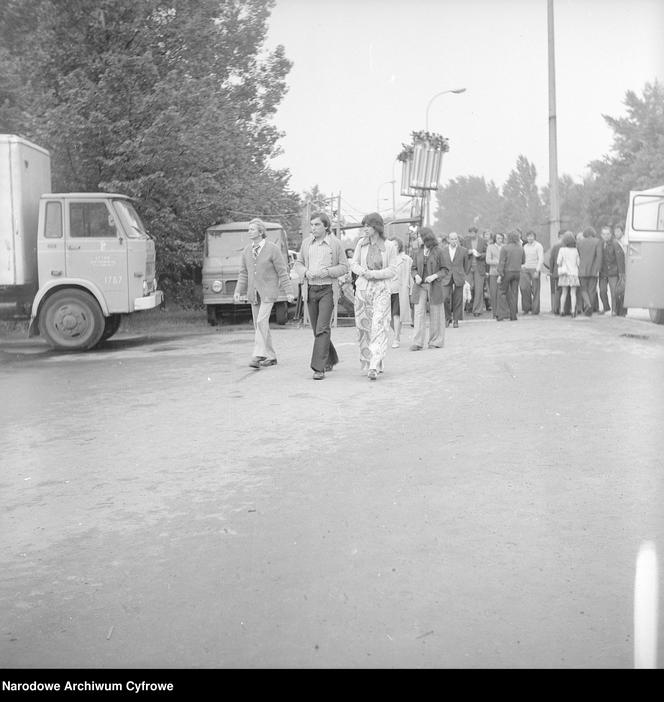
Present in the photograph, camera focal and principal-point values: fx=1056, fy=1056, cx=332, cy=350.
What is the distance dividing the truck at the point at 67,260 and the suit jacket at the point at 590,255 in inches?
317

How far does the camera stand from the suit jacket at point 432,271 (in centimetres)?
1398

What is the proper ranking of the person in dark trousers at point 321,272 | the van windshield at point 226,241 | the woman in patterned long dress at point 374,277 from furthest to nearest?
the van windshield at point 226,241, the person in dark trousers at point 321,272, the woman in patterned long dress at point 374,277

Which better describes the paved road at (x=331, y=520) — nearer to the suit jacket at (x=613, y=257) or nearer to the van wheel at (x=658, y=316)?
the van wheel at (x=658, y=316)

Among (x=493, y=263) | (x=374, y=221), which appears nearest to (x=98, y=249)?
(x=374, y=221)

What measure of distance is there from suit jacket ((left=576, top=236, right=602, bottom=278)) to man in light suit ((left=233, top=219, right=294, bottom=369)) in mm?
8269

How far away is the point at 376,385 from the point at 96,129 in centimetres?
1092

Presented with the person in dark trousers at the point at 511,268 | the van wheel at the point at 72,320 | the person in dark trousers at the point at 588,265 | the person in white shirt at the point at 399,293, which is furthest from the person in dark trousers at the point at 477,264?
the van wheel at the point at 72,320

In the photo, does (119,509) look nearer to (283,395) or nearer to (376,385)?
(283,395)

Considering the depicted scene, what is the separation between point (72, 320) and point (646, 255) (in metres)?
9.59

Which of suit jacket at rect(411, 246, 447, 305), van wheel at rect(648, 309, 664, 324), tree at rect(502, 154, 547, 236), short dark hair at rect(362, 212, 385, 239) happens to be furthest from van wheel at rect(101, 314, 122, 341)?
tree at rect(502, 154, 547, 236)

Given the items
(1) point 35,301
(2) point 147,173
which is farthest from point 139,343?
(2) point 147,173

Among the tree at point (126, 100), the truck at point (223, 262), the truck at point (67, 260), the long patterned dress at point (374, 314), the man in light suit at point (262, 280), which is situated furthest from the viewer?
the truck at point (223, 262)

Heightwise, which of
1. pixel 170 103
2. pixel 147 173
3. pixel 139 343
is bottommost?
pixel 139 343

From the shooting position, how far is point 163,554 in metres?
5.08
